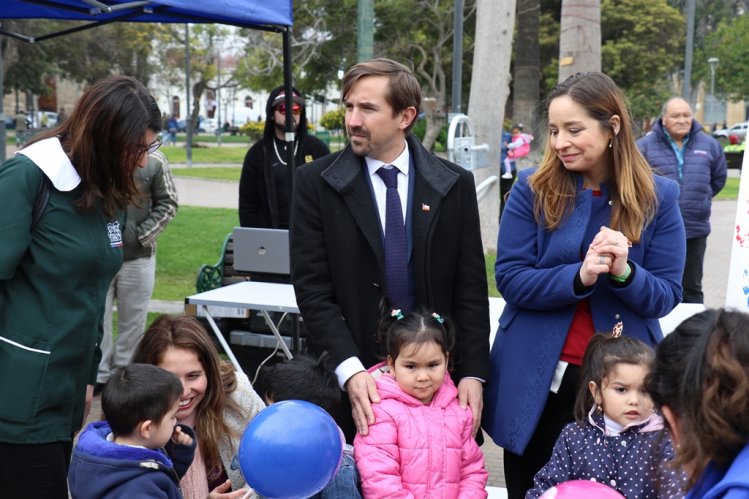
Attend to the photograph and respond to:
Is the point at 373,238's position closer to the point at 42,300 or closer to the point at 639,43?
the point at 42,300

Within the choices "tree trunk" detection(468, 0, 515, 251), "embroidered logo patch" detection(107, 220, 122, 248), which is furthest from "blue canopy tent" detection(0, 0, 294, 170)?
"tree trunk" detection(468, 0, 515, 251)

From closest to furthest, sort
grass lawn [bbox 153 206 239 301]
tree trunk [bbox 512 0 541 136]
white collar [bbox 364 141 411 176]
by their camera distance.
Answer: white collar [bbox 364 141 411 176] < grass lawn [bbox 153 206 239 301] < tree trunk [bbox 512 0 541 136]

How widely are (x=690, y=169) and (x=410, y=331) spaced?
5895 mm

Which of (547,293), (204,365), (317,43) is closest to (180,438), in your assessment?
(204,365)

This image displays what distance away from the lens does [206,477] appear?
3467 mm

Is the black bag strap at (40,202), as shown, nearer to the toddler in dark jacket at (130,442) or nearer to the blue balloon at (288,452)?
the toddler in dark jacket at (130,442)

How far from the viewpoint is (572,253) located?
10.0 ft

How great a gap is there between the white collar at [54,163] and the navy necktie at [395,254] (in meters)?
1.03

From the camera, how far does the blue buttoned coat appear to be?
3045 mm

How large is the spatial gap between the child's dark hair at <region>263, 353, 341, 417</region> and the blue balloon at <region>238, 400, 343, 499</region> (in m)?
0.47

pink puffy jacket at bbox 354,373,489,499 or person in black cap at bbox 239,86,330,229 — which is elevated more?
person in black cap at bbox 239,86,330,229

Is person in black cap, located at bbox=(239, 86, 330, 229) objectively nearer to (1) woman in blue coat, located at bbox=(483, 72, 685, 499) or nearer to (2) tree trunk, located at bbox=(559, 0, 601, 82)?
(1) woman in blue coat, located at bbox=(483, 72, 685, 499)

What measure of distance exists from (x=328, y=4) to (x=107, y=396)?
2986cm

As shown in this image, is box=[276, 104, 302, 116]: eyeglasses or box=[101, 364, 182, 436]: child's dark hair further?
box=[276, 104, 302, 116]: eyeglasses
